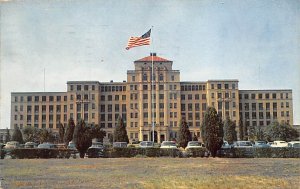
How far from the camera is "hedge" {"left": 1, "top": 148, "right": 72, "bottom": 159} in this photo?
99.3ft

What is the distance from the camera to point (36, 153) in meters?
30.5

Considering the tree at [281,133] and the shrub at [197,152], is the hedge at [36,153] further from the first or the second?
the tree at [281,133]

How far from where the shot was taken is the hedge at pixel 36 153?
30.3m

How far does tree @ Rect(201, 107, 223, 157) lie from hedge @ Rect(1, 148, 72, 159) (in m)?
10.5

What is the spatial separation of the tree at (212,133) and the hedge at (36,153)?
10527 millimetres

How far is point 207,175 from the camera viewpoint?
1688 cm

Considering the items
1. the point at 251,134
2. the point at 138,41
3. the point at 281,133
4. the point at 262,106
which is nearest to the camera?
the point at 138,41

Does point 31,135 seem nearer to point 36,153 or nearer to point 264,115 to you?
point 36,153

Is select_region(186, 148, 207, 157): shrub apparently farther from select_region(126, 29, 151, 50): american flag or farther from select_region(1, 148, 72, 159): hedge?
select_region(1, 148, 72, 159): hedge

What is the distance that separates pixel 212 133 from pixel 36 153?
43.6ft

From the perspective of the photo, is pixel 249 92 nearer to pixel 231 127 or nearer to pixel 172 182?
pixel 231 127

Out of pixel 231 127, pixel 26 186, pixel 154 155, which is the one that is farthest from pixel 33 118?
pixel 26 186

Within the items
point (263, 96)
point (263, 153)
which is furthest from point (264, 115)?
point (263, 153)

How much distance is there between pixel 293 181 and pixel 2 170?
1323 centimetres
